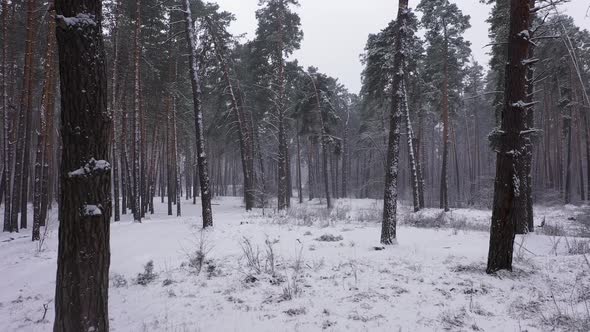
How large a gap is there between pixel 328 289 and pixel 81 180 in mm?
4229

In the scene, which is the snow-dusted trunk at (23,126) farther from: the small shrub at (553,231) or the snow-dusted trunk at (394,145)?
the small shrub at (553,231)

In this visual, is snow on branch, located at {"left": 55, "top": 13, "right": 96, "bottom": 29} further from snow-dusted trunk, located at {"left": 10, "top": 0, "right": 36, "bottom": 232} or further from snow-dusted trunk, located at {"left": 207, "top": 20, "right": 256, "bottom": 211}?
snow-dusted trunk, located at {"left": 207, "top": 20, "right": 256, "bottom": 211}

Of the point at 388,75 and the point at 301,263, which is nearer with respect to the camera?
the point at 301,263

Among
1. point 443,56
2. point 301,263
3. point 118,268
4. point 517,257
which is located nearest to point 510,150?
point 517,257

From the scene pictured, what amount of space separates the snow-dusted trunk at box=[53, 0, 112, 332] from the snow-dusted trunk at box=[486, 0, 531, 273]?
641 centimetres

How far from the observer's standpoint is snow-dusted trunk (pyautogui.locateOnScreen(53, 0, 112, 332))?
3.18 m

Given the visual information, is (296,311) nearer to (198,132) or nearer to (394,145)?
(394,145)

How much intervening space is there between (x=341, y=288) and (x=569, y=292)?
12.0ft

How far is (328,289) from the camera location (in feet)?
19.2

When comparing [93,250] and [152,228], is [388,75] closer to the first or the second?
[152,228]

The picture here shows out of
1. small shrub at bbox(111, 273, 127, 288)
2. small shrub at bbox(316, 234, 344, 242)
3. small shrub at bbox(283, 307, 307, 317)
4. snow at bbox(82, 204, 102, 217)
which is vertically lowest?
small shrub at bbox(111, 273, 127, 288)

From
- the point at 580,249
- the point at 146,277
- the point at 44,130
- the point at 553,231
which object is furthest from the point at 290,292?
the point at 44,130

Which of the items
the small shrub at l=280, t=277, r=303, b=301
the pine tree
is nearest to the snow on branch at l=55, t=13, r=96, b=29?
the small shrub at l=280, t=277, r=303, b=301

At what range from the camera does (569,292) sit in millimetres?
5398
